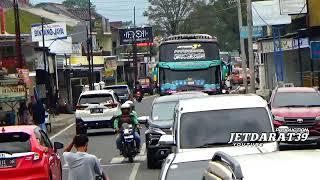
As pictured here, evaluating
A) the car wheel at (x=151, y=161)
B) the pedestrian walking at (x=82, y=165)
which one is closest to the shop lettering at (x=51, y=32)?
the car wheel at (x=151, y=161)

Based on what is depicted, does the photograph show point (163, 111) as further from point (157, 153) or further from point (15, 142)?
point (15, 142)

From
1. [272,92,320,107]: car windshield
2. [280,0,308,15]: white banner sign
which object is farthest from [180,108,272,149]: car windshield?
[280,0,308,15]: white banner sign

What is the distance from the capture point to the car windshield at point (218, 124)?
10516 mm

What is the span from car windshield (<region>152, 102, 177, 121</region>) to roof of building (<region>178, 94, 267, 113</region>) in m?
6.14

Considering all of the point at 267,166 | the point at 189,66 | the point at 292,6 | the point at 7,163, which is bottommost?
the point at 7,163

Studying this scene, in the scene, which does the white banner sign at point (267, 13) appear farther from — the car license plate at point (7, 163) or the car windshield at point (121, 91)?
the car license plate at point (7, 163)

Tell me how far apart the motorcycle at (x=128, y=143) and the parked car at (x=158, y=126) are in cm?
70

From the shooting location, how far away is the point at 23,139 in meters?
12.5

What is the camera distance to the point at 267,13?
199 ft

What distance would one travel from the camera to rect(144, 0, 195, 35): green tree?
116m

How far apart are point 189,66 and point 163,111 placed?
13.4m

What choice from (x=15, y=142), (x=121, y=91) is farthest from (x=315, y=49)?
(x=15, y=142)

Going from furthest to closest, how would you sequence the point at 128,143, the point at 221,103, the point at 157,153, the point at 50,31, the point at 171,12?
the point at 171,12, the point at 50,31, the point at 128,143, the point at 157,153, the point at 221,103

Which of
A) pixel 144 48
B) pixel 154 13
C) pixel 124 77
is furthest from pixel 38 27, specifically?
pixel 144 48
